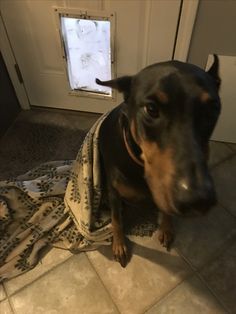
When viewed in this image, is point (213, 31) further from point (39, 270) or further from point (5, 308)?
point (5, 308)

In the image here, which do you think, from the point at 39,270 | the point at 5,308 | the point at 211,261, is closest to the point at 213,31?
the point at 211,261

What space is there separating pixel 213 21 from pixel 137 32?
0.41 meters

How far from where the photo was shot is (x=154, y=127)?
934mm

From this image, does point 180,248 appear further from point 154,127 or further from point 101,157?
point 154,127

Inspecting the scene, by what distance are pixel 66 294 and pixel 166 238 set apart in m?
0.53

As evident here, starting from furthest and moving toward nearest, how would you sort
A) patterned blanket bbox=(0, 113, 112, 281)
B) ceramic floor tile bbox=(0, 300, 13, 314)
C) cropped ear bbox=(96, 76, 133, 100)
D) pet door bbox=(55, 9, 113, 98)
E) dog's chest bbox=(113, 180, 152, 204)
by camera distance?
pet door bbox=(55, 9, 113, 98), patterned blanket bbox=(0, 113, 112, 281), ceramic floor tile bbox=(0, 300, 13, 314), dog's chest bbox=(113, 180, 152, 204), cropped ear bbox=(96, 76, 133, 100)

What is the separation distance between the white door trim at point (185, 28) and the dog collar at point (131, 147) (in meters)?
0.79

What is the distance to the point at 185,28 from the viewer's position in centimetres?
161

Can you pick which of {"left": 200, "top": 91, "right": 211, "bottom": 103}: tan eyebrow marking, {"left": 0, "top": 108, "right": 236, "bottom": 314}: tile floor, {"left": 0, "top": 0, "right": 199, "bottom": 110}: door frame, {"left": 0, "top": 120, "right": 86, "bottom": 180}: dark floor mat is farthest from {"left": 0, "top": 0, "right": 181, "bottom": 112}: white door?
{"left": 0, "top": 108, "right": 236, "bottom": 314}: tile floor

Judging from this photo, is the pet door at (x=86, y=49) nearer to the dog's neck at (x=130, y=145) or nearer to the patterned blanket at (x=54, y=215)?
the patterned blanket at (x=54, y=215)

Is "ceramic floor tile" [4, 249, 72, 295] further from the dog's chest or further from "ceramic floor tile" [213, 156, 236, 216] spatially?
"ceramic floor tile" [213, 156, 236, 216]

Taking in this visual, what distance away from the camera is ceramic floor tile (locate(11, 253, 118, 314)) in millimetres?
1342

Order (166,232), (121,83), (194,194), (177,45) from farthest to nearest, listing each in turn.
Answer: (177,45) → (166,232) → (121,83) → (194,194)

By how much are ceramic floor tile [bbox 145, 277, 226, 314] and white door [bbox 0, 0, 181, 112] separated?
1234mm
